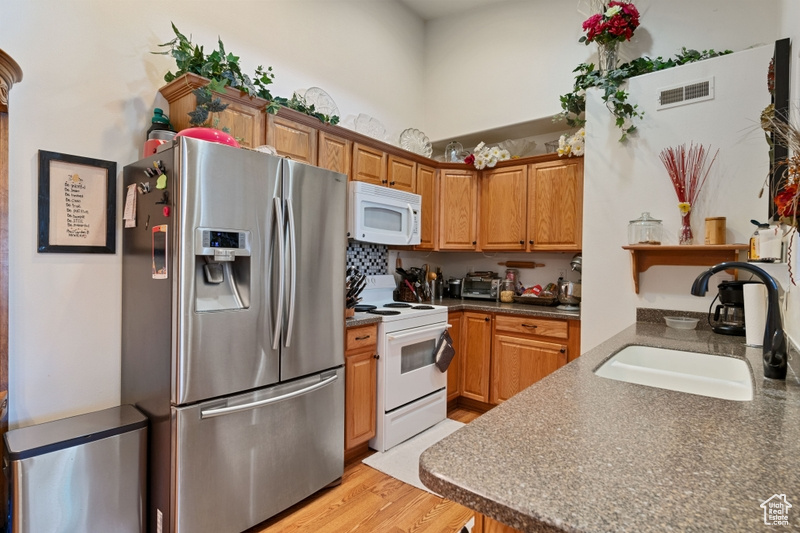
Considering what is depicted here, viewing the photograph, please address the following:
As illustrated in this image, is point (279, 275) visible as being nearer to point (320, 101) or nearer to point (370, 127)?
point (320, 101)

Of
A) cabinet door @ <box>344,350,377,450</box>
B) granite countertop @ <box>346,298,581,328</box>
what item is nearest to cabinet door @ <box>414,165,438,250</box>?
granite countertop @ <box>346,298,581,328</box>

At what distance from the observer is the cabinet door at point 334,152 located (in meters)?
2.61

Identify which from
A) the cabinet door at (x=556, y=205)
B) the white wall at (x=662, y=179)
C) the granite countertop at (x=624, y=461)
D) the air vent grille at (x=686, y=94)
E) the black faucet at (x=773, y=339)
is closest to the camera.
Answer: the granite countertop at (x=624, y=461)

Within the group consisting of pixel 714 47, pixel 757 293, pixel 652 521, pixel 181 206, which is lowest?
pixel 652 521

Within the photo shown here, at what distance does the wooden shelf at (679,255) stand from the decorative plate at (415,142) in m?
2.07

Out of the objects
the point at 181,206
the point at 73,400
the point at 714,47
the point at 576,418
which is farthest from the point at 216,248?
the point at 714,47

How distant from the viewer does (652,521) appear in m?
0.50

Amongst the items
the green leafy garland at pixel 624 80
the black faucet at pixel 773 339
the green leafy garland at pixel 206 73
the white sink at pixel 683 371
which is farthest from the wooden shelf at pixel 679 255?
the green leafy garland at pixel 206 73

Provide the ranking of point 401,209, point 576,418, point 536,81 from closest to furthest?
point 576,418 → point 401,209 → point 536,81

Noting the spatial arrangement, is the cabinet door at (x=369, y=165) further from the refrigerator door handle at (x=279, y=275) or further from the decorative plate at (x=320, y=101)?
the refrigerator door handle at (x=279, y=275)

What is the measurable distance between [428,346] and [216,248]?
1.75 meters

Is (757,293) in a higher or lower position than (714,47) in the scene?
lower

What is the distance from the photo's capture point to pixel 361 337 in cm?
244

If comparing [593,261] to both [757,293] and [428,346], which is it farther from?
[428,346]
